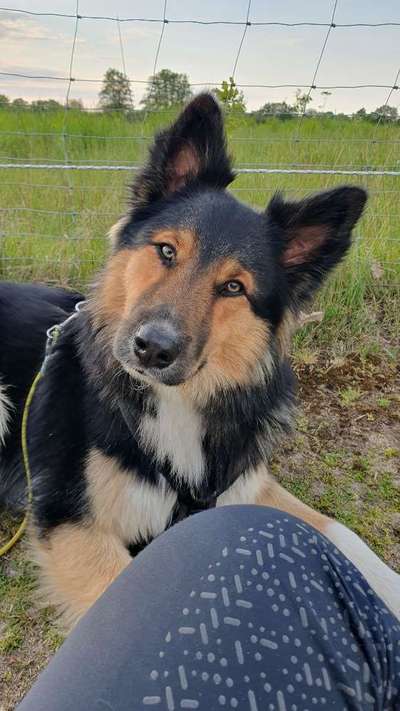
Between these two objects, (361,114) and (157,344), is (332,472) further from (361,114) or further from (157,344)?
(361,114)

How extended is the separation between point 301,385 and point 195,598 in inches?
103

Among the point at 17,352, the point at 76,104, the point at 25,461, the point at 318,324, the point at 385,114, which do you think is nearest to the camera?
the point at 25,461

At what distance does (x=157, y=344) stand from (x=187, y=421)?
523 millimetres

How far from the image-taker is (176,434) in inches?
83.9

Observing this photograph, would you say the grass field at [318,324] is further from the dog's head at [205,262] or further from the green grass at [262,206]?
the dog's head at [205,262]

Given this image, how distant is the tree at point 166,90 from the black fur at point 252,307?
3.14 meters

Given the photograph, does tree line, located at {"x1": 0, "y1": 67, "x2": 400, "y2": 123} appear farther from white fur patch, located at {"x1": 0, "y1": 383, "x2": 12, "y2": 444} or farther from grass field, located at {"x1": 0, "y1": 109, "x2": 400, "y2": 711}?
white fur patch, located at {"x1": 0, "y1": 383, "x2": 12, "y2": 444}

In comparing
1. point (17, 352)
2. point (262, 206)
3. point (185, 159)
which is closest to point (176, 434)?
point (17, 352)

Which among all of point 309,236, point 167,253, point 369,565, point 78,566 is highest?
point 309,236

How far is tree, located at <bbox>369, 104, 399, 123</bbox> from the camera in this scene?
497 centimetres

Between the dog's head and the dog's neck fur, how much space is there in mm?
97

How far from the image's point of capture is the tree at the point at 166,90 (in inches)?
196

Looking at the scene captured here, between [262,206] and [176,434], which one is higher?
[262,206]

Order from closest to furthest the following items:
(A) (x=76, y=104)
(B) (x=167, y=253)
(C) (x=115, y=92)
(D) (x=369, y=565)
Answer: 1. (B) (x=167, y=253)
2. (D) (x=369, y=565)
3. (C) (x=115, y=92)
4. (A) (x=76, y=104)
